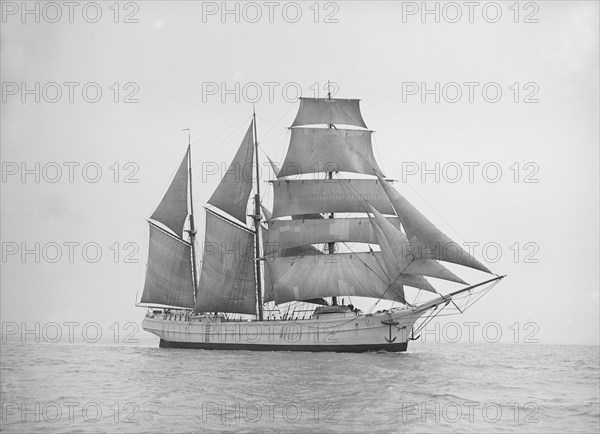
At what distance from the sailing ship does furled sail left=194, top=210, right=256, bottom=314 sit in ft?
0.27

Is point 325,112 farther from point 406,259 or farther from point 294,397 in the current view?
point 294,397

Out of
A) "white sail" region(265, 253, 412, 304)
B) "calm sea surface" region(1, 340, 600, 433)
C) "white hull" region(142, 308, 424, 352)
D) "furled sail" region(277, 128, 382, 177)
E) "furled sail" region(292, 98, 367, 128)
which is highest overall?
"furled sail" region(292, 98, 367, 128)

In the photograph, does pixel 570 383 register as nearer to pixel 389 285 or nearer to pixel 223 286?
pixel 389 285

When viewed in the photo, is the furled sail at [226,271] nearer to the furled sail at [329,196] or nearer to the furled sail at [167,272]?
the furled sail at [167,272]

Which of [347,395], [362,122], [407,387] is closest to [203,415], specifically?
[347,395]

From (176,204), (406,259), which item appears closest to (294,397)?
(406,259)

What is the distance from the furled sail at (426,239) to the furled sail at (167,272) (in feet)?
71.6

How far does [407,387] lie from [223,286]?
30.5 m

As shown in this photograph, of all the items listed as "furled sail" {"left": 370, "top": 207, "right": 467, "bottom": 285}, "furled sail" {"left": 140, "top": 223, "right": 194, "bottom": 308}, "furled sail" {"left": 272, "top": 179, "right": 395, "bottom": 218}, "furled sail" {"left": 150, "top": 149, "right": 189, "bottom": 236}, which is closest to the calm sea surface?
"furled sail" {"left": 370, "top": 207, "right": 467, "bottom": 285}

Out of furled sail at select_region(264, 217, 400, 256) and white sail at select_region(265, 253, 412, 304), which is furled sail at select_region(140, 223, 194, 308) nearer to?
white sail at select_region(265, 253, 412, 304)

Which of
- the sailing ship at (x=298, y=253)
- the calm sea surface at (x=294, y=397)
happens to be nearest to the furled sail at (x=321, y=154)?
the sailing ship at (x=298, y=253)

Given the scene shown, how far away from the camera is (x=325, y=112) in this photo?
204 feet

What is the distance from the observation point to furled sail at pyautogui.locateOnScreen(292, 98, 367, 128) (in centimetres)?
6200

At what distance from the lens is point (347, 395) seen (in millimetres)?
31641
